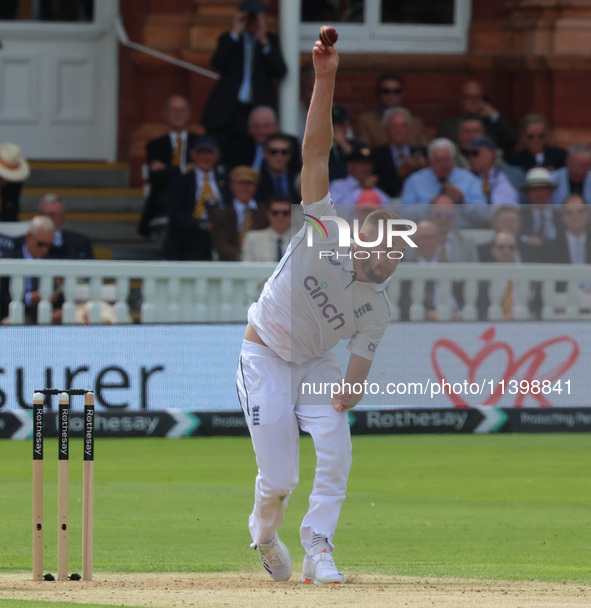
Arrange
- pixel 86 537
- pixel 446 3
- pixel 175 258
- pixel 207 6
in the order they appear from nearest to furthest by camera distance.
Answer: pixel 86 537, pixel 175 258, pixel 207 6, pixel 446 3

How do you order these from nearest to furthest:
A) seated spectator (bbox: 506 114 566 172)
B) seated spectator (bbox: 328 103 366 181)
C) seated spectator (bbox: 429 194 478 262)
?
seated spectator (bbox: 429 194 478 262) < seated spectator (bbox: 328 103 366 181) < seated spectator (bbox: 506 114 566 172)

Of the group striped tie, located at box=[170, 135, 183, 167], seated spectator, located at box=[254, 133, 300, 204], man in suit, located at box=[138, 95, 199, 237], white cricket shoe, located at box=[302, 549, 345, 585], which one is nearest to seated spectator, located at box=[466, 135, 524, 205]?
seated spectator, located at box=[254, 133, 300, 204]

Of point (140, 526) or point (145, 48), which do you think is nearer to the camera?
point (140, 526)

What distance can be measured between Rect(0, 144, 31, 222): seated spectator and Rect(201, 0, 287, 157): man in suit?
2116mm

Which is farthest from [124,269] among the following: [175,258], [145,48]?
[145,48]

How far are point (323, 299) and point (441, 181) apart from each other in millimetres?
7723

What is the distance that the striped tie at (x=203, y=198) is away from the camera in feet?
47.1

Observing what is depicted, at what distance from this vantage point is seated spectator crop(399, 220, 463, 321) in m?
13.5

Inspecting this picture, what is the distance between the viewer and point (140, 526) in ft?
29.4

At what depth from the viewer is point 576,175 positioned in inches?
597

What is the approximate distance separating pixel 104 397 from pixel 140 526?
160 inches

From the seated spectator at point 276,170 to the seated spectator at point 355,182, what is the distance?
1.39ft

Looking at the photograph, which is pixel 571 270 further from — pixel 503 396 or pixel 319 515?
pixel 319 515

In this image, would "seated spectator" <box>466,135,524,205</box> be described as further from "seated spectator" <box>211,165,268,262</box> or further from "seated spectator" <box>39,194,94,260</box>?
"seated spectator" <box>39,194,94,260</box>
